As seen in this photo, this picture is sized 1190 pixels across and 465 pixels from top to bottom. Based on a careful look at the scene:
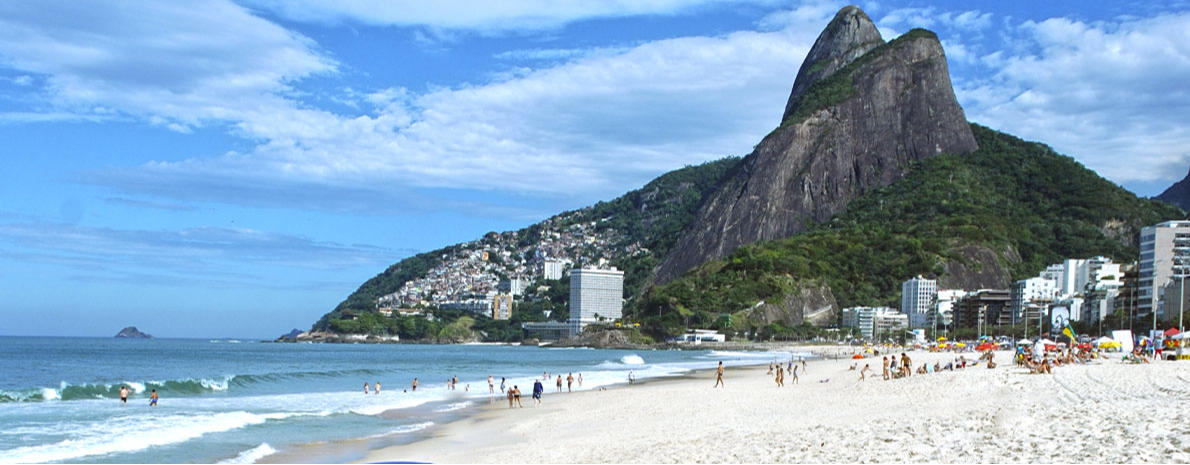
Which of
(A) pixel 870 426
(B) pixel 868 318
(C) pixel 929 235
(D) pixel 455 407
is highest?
(C) pixel 929 235

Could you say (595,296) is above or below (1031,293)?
below

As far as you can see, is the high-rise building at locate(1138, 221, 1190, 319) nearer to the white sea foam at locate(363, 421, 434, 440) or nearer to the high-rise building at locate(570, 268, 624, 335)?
the white sea foam at locate(363, 421, 434, 440)

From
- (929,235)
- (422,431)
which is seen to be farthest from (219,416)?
(929,235)

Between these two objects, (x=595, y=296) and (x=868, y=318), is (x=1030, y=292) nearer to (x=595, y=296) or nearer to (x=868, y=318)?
(x=868, y=318)

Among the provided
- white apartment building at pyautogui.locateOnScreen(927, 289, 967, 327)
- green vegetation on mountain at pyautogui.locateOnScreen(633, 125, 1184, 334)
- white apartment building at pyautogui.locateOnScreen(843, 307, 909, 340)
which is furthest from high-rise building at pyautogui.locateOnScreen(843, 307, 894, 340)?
green vegetation on mountain at pyautogui.locateOnScreen(633, 125, 1184, 334)

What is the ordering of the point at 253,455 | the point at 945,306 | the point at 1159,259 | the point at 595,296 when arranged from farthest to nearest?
the point at 595,296 → the point at 945,306 → the point at 1159,259 → the point at 253,455

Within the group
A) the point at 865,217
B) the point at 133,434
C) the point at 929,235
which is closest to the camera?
the point at 133,434

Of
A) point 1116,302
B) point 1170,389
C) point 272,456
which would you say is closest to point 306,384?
point 272,456
